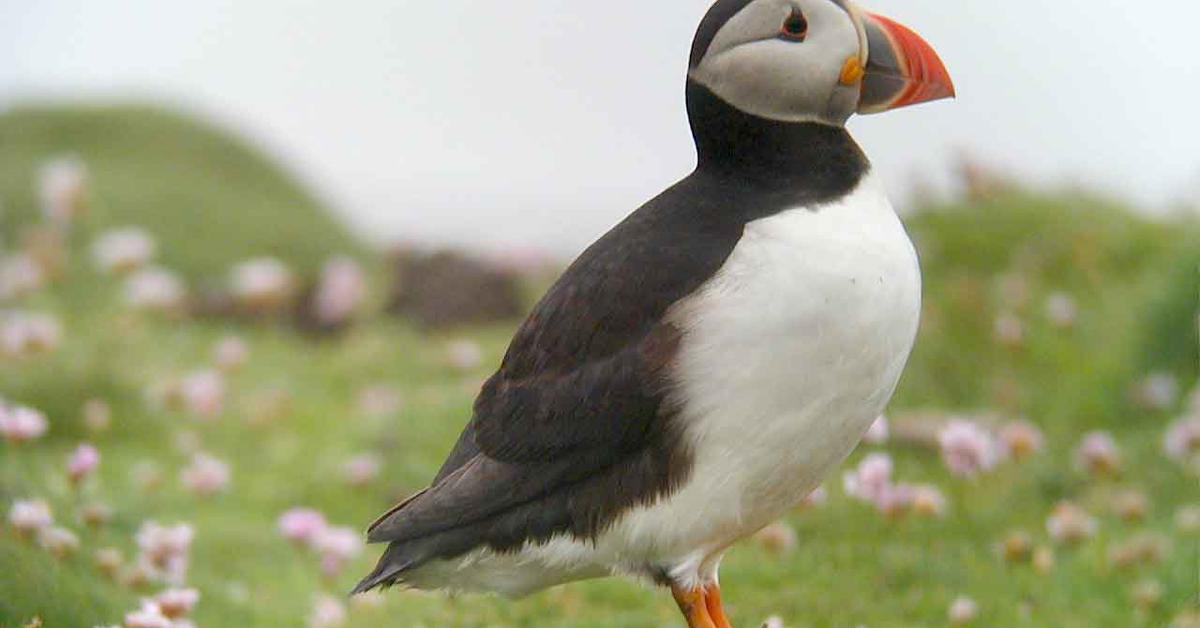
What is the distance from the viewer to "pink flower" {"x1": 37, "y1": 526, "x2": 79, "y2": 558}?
548 cm

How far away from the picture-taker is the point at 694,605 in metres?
4.54

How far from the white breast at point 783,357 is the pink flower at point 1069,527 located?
2.72 meters

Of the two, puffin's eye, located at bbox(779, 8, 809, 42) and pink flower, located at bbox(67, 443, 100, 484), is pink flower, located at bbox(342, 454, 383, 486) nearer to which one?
pink flower, located at bbox(67, 443, 100, 484)

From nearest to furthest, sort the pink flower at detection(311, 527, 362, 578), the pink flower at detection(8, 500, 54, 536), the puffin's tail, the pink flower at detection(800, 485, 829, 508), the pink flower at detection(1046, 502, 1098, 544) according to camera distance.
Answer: the puffin's tail, the pink flower at detection(8, 500, 54, 536), the pink flower at detection(311, 527, 362, 578), the pink flower at detection(1046, 502, 1098, 544), the pink flower at detection(800, 485, 829, 508)

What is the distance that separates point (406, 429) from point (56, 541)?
12.7 ft

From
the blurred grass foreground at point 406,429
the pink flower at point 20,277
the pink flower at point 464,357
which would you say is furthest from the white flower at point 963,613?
the pink flower at point 20,277

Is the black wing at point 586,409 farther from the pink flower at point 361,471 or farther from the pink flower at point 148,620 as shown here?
the pink flower at point 361,471

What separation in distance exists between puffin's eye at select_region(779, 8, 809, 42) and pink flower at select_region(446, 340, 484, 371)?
6984 mm

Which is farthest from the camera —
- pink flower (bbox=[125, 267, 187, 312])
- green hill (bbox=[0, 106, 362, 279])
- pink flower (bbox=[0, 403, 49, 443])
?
green hill (bbox=[0, 106, 362, 279])

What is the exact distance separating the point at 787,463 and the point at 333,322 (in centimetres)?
918

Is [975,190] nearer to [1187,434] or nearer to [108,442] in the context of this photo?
[1187,434]

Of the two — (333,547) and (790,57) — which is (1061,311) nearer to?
(333,547)

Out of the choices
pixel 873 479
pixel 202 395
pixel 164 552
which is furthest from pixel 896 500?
pixel 202 395

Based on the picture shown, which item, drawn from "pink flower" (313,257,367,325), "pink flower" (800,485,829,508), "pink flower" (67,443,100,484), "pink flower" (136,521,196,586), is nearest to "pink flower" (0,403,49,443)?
"pink flower" (67,443,100,484)
